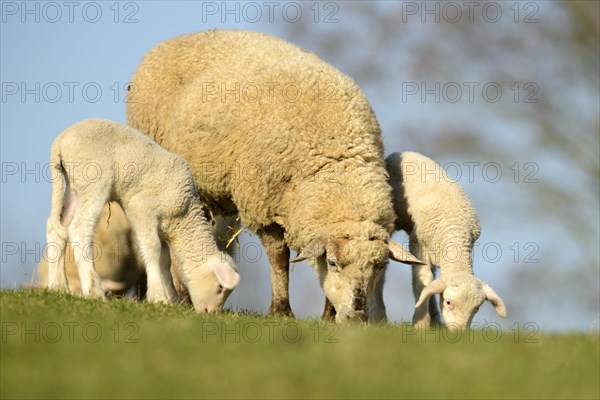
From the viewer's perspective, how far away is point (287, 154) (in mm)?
9531

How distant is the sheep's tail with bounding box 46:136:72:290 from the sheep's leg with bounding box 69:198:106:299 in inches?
4.4

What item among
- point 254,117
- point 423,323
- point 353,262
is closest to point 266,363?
point 353,262

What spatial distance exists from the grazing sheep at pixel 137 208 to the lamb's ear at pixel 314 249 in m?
0.63

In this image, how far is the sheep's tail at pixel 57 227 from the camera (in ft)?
28.5

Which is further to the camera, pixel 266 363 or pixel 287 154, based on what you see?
pixel 287 154

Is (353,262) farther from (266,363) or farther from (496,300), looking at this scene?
(266,363)

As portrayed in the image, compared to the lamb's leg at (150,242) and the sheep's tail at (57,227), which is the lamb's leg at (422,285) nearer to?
the lamb's leg at (150,242)

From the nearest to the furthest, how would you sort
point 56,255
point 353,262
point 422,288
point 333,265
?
point 56,255 → point 353,262 → point 333,265 → point 422,288

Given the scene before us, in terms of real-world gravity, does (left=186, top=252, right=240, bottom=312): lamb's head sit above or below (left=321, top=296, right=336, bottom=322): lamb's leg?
above

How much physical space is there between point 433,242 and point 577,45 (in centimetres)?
452

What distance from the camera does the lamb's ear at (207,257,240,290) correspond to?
897cm

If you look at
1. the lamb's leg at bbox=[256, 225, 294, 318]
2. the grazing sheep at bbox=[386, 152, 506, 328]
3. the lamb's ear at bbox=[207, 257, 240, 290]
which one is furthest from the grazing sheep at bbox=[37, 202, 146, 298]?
the grazing sheep at bbox=[386, 152, 506, 328]

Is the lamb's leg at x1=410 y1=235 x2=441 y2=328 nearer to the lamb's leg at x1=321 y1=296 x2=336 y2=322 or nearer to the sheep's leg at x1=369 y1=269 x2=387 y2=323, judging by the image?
the sheep's leg at x1=369 y1=269 x2=387 y2=323

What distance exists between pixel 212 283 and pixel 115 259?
2166 millimetres
